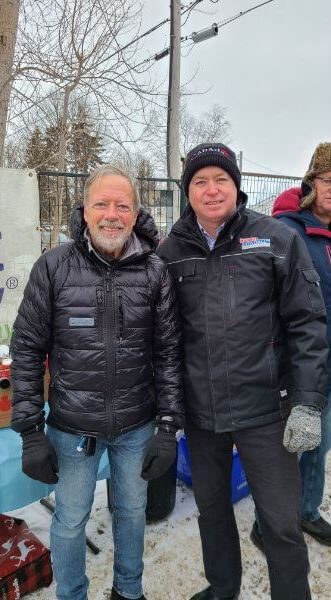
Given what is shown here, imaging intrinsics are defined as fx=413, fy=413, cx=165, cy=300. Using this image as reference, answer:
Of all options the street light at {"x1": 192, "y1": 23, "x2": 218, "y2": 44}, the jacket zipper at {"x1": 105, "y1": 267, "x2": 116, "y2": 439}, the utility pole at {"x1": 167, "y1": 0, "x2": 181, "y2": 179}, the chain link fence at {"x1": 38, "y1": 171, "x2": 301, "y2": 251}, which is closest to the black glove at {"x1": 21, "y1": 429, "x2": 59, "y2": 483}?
the jacket zipper at {"x1": 105, "y1": 267, "x2": 116, "y2": 439}

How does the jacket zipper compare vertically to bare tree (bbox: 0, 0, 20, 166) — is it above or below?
below

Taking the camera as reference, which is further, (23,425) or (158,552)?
(158,552)

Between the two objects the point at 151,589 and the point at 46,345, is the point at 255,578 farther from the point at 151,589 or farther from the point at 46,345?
the point at 46,345

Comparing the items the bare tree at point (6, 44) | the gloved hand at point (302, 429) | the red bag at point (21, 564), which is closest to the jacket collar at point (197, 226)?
the gloved hand at point (302, 429)

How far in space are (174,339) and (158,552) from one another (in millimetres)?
1461

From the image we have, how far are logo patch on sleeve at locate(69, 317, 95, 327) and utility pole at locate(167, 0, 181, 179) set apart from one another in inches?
261

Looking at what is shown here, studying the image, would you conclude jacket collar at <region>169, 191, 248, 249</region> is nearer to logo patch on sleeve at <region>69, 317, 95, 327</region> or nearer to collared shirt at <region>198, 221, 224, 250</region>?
collared shirt at <region>198, 221, 224, 250</region>

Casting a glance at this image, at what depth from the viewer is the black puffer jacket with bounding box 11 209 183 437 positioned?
1600mm

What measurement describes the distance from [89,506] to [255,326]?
1.01m

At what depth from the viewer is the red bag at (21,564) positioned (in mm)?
1952

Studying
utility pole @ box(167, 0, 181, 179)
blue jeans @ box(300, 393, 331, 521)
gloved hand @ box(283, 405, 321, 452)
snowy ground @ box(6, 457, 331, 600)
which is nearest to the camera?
gloved hand @ box(283, 405, 321, 452)

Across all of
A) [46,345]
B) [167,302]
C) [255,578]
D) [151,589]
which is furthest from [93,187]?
[255,578]

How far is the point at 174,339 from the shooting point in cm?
172

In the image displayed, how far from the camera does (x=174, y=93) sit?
302 inches
